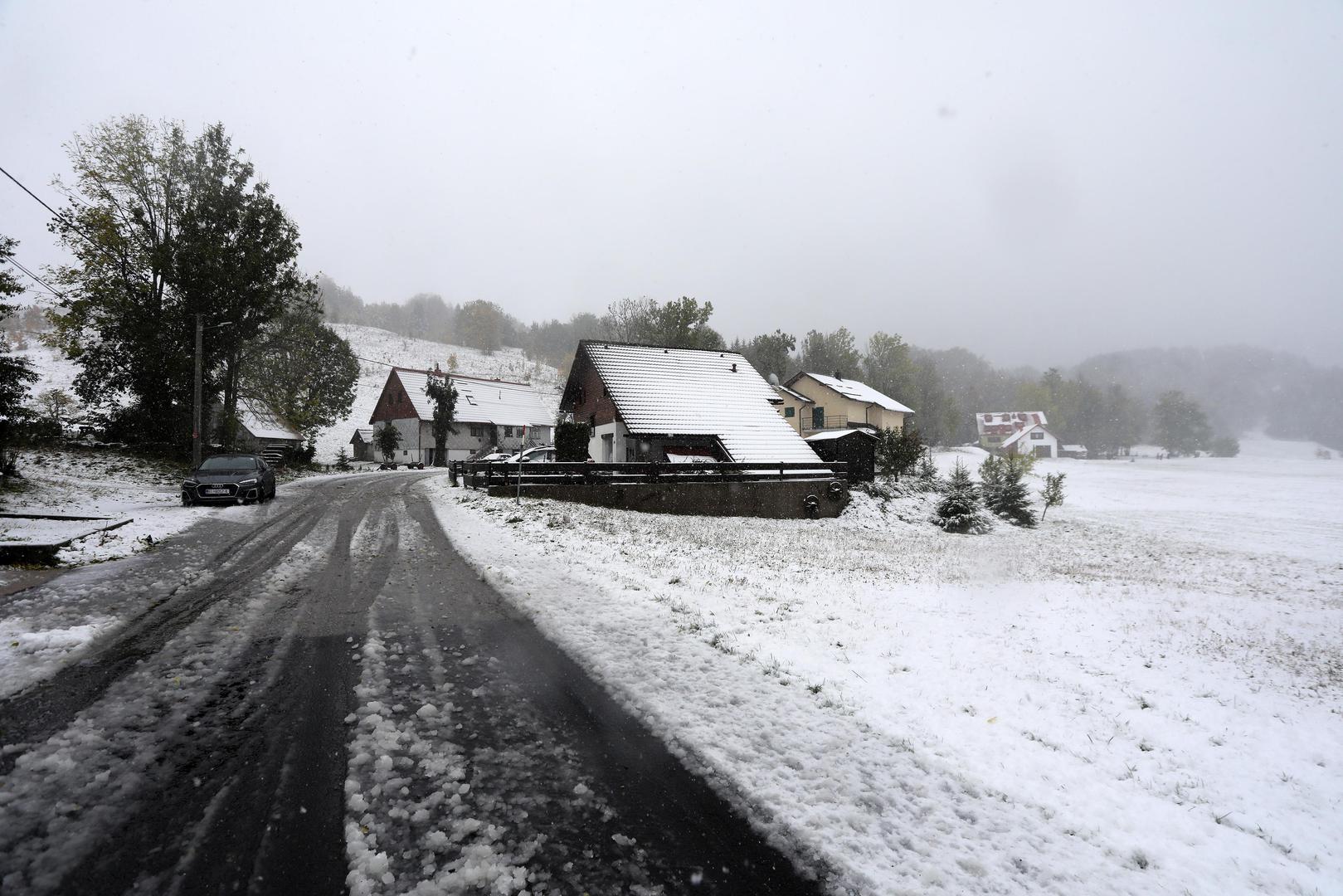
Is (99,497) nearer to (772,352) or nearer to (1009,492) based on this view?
(1009,492)

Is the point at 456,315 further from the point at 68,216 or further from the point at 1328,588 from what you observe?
the point at 1328,588

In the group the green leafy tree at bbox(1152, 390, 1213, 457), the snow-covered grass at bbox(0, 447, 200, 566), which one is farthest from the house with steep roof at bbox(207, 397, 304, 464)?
the green leafy tree at bbox(1152, 390, 1213, 457)

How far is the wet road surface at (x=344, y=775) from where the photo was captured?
88.8 inches

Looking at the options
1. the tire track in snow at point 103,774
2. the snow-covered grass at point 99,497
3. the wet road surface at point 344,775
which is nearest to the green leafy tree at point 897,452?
the wet road surface at point 344,775

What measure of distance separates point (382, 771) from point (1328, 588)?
1572cm

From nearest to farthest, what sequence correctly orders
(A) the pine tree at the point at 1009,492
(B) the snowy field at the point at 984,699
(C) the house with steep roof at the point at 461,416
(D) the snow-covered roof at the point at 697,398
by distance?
1. (B) the snowy field at the point at 984,699
2. (A) the pine tree at the point at 1009,492
3. (D) the snow-covered roof at the point at 697,398
4. (C) the house with steep roof at the point at 461,416

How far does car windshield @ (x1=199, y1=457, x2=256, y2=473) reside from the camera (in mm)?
15633

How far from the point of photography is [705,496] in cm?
1878

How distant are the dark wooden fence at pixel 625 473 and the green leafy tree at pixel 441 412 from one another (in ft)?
93.8

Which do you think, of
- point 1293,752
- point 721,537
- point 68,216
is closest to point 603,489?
point 721,537

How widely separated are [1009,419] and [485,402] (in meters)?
81.9

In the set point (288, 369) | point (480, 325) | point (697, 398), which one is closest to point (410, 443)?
point (288, 369)

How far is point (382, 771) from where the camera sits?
2945 mm

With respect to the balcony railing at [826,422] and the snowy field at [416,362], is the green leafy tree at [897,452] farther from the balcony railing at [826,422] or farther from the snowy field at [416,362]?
the snowy field at [416,362]
